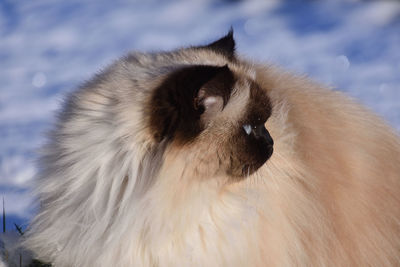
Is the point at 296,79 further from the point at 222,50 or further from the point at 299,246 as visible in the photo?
the point at 299,246

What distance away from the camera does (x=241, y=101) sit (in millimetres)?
2719

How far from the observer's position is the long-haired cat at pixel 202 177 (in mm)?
2578

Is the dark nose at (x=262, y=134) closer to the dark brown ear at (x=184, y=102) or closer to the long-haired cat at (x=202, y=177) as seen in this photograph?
the long-haired cat at (x=202, y=177)

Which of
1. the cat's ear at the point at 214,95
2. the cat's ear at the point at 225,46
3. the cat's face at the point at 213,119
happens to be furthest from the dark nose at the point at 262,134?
the cat's ear at the point at 225,46

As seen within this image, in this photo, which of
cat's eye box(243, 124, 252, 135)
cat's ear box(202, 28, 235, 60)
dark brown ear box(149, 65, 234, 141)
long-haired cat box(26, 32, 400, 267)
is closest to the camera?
dark brown ear box(149, 65, 234, 141)

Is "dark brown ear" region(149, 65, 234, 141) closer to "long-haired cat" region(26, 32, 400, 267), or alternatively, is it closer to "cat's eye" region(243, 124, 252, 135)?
"long-haired cat" region(26, 32, 400, 267)

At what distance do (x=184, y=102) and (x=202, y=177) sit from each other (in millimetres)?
405

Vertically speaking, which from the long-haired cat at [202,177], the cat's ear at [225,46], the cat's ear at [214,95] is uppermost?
the cat's ear at [225,46]

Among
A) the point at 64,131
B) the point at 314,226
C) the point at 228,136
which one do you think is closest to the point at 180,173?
the point at 228,136

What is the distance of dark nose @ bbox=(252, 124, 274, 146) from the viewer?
2661 millimetres

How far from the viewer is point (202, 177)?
2.65 m

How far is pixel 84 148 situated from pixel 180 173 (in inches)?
20.0

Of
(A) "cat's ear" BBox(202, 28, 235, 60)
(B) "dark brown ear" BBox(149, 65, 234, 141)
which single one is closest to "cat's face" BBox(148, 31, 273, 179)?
(B) "dark brown ear" BBox(149, 65, 234, 141)

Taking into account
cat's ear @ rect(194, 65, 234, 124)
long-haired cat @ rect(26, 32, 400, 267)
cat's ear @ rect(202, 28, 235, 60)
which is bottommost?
long-haired cat @ rect(26, 32, 400, 267)
